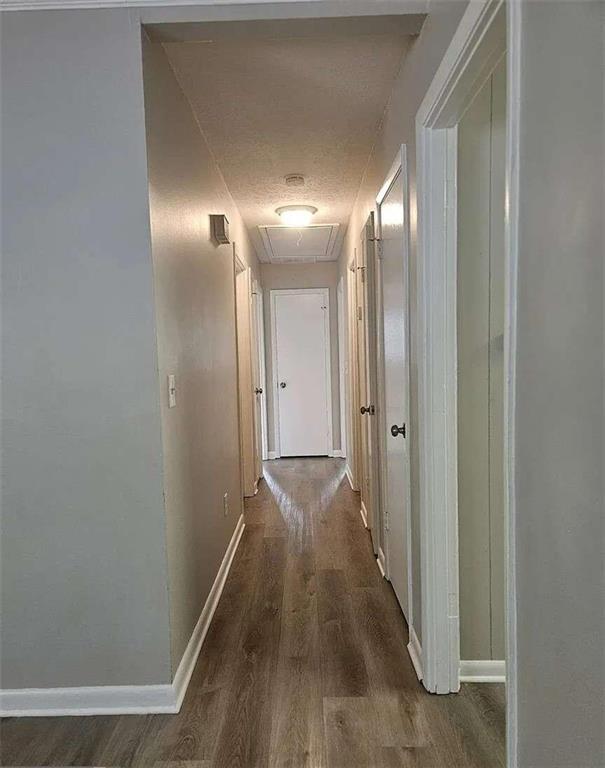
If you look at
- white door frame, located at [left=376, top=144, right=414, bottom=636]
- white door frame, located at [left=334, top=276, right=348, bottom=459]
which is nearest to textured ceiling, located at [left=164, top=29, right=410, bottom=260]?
white door frame, located at [left=376, top=144, right=414, bottom=636]

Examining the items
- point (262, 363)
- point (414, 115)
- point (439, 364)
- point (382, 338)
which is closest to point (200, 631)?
point (439, 364)

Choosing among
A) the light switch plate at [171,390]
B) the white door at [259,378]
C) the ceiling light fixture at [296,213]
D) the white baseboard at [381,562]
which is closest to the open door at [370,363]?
the white baseboard at [381,562]

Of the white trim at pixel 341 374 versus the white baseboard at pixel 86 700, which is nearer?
the white baseboard at pixel 86 700

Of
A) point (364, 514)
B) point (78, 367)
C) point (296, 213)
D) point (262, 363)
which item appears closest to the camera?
point (78, 367)

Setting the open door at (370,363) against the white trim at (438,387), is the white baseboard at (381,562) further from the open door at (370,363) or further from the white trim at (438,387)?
the white trim at (438,387)

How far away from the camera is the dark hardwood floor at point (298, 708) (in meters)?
1.64

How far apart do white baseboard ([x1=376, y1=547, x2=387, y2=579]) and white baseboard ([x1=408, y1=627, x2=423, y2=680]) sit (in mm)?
709

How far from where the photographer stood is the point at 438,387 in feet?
6.02

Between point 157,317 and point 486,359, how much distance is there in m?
1.16

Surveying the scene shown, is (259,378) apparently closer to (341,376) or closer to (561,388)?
(341,376)

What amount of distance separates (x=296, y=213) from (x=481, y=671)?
310 centimetres

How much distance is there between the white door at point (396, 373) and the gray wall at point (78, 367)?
3.18ft

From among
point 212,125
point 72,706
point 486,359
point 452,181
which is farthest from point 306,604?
point 212,125

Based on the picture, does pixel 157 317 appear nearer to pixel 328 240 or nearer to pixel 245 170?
pixel 245 170
